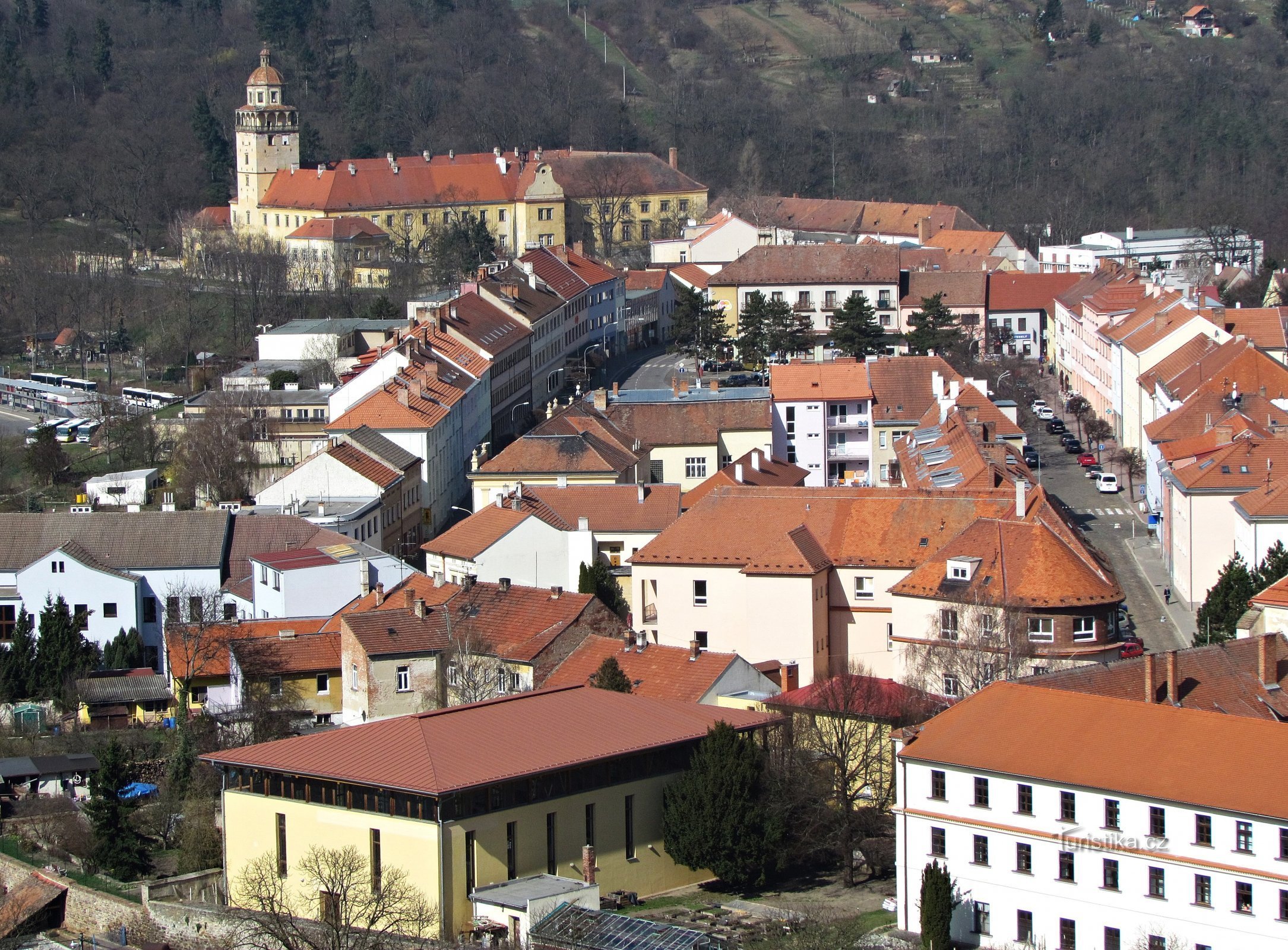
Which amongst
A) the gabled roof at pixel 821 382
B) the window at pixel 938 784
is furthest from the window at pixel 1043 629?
the gabled roof at pixel 821 382

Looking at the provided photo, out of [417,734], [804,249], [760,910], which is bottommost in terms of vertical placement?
[760,910]

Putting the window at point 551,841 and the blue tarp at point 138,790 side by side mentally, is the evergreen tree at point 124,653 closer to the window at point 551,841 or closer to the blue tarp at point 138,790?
the blue tarp at point 138,790

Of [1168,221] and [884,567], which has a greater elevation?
[1168,221]

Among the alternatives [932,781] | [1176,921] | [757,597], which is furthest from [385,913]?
[757,597]

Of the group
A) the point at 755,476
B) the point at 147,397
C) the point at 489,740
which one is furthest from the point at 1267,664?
the point at 147,397

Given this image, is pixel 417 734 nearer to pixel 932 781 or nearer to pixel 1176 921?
pixel 932 781

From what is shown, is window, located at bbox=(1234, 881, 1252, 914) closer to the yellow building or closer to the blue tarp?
the yellow building

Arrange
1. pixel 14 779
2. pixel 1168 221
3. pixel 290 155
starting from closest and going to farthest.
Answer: pixel 14 779 < pixel 290 155 < pixel 1168 221
